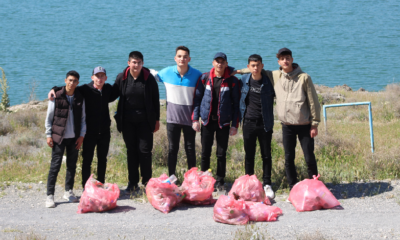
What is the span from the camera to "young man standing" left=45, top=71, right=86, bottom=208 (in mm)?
5551

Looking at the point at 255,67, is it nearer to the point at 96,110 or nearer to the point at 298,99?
the point at 298,99

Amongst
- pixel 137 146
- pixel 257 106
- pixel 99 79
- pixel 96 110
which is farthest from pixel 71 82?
pixel 257 106

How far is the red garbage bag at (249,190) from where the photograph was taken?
18.0 ft

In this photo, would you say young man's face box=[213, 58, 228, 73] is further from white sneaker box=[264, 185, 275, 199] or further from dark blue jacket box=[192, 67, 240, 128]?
white sneaker box=[264, 185, 275, 199]

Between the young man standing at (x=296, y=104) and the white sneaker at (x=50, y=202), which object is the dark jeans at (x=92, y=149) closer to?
the white sneaker at (x=50, y=202)

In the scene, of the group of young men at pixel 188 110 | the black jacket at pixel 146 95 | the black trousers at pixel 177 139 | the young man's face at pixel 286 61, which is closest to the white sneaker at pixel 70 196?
the group of young men at pixel 188 110

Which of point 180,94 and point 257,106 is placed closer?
point 257,106

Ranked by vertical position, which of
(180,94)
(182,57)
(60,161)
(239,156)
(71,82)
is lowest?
(239,156)

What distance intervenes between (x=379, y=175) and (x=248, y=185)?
2.44 metres

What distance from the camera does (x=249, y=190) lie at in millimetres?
5508

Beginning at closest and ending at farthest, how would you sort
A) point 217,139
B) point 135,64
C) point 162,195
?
point 162,195 < point 135,64 < point 217,139

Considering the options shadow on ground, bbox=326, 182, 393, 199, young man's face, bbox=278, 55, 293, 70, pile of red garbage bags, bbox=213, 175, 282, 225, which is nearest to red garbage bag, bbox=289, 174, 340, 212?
pile of red garbage bags, bbox=213, 175, 282, 225

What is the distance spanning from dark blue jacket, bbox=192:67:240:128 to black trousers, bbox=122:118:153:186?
2.36 ft

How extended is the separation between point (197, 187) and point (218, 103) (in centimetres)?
116
